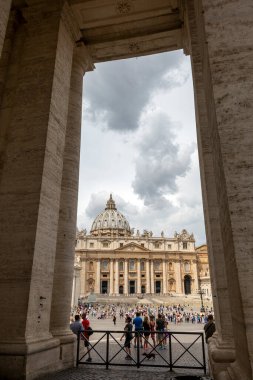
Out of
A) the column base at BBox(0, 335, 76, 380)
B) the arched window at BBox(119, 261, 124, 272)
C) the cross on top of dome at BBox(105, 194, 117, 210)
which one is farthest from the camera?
the cross on top of dome at BBox(105, 194, 117, 210)

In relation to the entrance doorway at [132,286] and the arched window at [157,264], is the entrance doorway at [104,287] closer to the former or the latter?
the entrance doorway at [132,286]

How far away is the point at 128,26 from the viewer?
31.7ft

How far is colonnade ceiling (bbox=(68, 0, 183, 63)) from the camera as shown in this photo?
897cm

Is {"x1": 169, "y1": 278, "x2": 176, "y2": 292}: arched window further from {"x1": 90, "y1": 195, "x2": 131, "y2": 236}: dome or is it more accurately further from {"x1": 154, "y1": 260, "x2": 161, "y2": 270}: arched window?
{"x1": 90, "y1": 195, "x2": 131, "y2": 236}: dome

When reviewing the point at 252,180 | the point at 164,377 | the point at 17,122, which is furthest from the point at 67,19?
the point at 164,377

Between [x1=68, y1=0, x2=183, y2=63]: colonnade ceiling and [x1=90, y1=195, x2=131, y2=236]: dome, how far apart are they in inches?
4316

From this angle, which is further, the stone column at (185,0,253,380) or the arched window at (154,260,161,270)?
the arched window at (154,260,161,270)

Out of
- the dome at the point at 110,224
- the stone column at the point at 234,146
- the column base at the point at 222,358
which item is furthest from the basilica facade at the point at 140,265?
the stone column at the point at 234,146

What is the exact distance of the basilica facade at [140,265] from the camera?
93688 mm

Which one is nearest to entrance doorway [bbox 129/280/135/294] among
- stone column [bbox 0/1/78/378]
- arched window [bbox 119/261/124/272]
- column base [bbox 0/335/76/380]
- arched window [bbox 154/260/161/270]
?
arched window [bbox 119/261/124/272]

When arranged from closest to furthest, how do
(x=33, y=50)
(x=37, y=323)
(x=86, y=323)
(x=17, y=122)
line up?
1. (x=37, y=323)
2. (x=17, y=122)
3. (x=33, y=50)
4. (x=86, y=323)

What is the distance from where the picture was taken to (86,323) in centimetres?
1012

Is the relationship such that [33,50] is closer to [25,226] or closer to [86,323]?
[25,226]

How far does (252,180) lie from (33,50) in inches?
253
